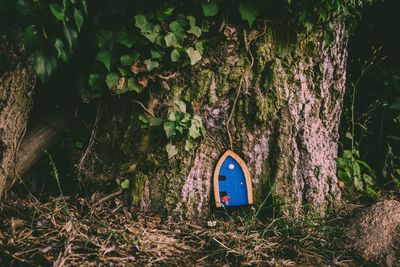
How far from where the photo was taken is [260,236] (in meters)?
2.35

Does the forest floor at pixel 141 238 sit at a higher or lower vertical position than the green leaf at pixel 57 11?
lower

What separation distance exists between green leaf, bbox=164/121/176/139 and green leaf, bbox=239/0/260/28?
65 cm

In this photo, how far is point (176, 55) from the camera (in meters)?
2.33

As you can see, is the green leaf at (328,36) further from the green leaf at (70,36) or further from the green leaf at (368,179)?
the green leaf at (70,36)

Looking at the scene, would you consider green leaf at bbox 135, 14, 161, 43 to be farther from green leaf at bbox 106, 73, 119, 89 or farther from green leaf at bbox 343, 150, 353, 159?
green leaf at bbox 343, 150, 353, 159

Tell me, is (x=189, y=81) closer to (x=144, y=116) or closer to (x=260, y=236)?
(x=144, y=116)

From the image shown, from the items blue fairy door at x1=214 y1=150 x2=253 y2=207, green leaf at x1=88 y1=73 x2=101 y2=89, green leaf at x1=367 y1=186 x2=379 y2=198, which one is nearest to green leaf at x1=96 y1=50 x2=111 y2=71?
green leaf at x1=88 y1=73 x2=101 y2=89

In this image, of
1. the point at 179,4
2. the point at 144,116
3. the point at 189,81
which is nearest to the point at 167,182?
the point at 144,116

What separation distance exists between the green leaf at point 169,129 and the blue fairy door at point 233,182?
329 millimetres

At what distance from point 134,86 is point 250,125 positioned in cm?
68

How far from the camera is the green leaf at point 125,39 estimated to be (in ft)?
7.43

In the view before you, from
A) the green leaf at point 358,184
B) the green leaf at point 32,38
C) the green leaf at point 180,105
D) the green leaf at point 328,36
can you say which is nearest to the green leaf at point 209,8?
the green leaf at point 180,105

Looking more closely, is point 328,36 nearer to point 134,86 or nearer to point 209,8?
point 209,8

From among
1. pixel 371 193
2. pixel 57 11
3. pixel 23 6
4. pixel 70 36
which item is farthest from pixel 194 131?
pixel 371 193
